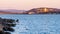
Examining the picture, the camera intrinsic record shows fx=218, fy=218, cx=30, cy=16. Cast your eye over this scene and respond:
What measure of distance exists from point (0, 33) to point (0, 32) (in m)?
0.32

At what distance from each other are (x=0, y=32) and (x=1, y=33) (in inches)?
8.2

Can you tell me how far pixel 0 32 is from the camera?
85.7 feet

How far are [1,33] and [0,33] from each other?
0.43 meters

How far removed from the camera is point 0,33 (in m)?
25.8

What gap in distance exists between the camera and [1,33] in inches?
1033
